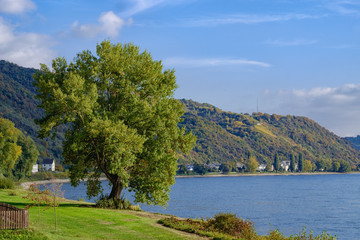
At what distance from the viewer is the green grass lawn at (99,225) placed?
2453 centimetres

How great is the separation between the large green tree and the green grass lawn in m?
4.49

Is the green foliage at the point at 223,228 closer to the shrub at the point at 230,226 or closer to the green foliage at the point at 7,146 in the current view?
the shrub at the point at 230,226

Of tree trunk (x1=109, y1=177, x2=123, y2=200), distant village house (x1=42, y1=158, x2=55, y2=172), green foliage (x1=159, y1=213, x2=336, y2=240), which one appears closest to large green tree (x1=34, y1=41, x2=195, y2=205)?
tree trunk (x1=109, y1=177, x2=123, y2=200)

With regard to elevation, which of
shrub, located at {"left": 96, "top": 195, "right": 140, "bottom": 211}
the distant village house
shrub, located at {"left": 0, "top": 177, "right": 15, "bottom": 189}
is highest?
the distant village house

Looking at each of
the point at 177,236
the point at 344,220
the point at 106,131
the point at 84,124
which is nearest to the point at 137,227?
the point at 177,236

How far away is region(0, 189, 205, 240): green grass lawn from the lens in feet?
80.5

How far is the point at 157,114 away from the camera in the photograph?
38031 millimetres

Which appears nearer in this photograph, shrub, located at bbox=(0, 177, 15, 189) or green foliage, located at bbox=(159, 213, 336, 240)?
green foliage, located at bbox=(159, 213, 336, 240)

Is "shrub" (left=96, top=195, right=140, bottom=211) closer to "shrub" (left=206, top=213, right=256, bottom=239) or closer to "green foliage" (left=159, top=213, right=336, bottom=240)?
"green foliage" (left=159, top=213, right=336, bottom=240)

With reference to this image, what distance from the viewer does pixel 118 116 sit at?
37.0 meters

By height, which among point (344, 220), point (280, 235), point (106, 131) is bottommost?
point (344, 220)

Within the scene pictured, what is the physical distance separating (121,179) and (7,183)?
21.5m

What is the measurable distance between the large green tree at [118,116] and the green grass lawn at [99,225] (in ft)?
14.7

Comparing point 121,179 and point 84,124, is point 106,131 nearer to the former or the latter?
point 84,124
